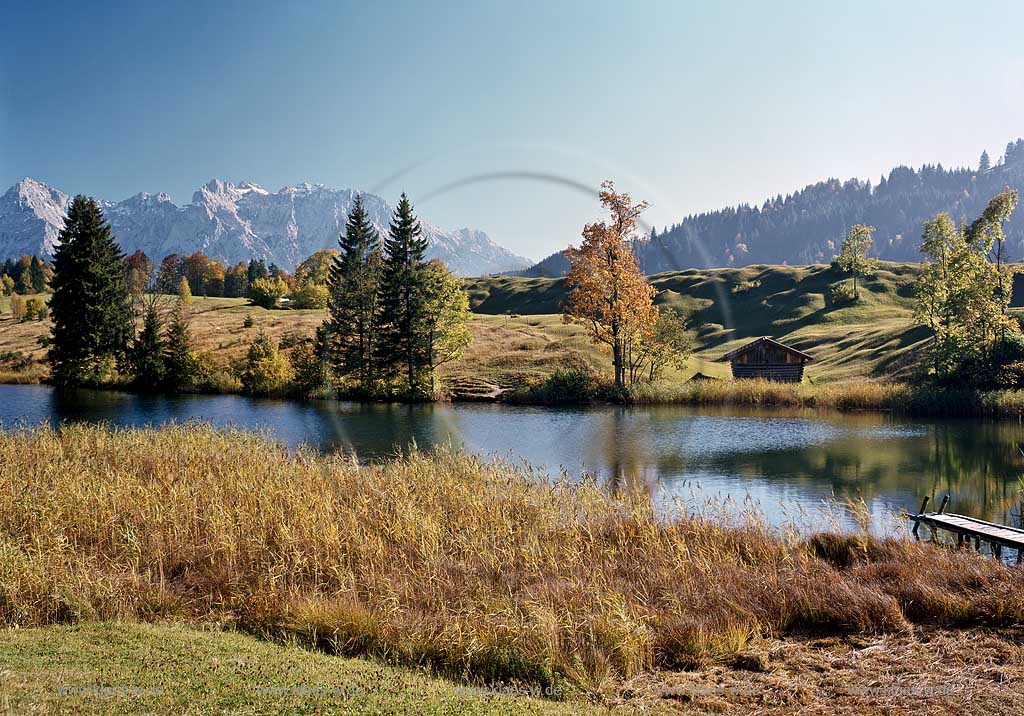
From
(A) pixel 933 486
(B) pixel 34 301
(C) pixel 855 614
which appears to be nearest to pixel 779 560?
(C) pixel 855 614

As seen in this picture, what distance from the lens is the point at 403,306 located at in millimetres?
58750

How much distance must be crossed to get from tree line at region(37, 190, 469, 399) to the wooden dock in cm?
4090

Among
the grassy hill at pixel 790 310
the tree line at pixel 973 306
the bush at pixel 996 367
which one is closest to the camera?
the bush at pixel 996 367

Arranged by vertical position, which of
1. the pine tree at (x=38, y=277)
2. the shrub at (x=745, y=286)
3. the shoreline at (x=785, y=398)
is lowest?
the shoreline at (x=785, y=398)

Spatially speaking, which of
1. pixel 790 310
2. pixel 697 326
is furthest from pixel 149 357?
pixel 790 310

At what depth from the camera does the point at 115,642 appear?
8672 millimetres

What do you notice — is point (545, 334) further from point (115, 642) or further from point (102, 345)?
point (115, 642)

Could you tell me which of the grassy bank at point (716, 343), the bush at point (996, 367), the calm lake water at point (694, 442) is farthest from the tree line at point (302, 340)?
the bush at point (996, 367)

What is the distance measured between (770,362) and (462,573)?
5211 cm

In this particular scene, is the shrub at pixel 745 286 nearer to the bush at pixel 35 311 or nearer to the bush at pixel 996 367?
the bush at pixel 996 367

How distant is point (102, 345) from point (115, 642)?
209ft

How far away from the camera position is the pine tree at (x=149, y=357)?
61156mm

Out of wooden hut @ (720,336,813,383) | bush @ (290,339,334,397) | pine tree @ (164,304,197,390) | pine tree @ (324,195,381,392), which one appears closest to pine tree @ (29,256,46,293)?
pine tree @ (164,304,197,390)

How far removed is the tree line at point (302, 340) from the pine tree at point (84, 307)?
0.09 meters
